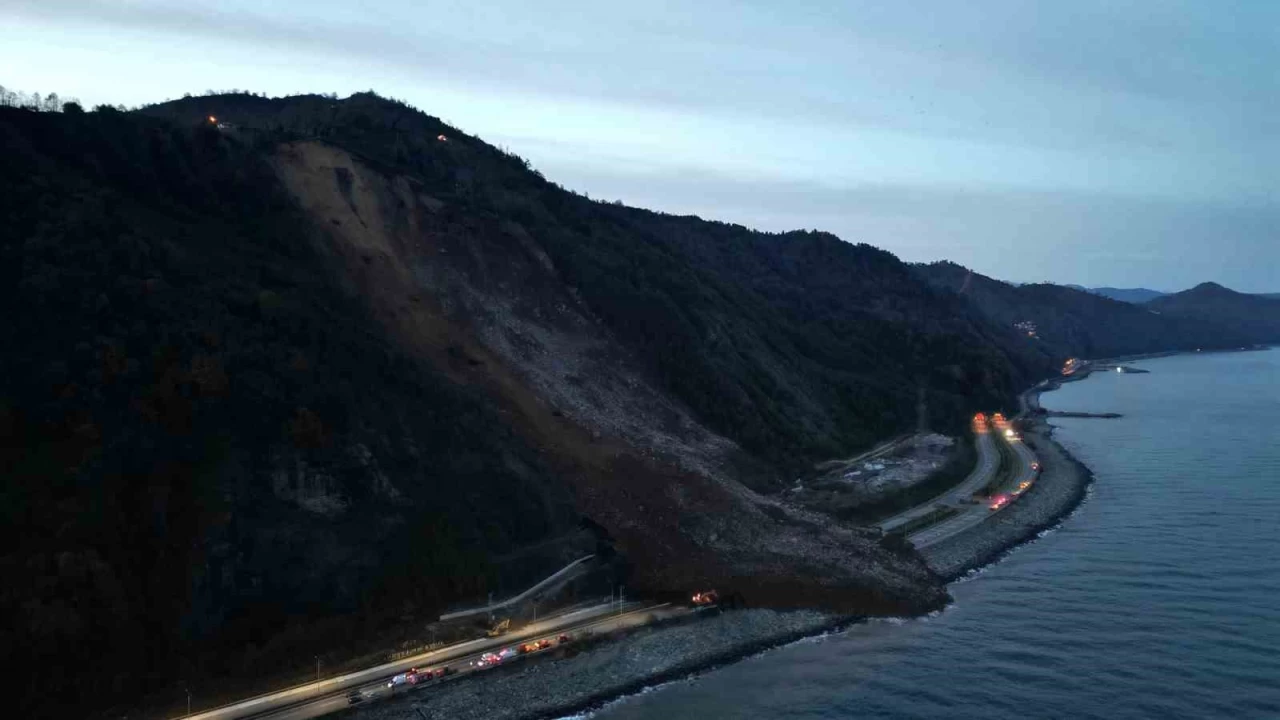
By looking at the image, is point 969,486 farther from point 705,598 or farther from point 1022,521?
point 705,598

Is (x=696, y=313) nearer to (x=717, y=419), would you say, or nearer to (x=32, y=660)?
(x=717, y=419)

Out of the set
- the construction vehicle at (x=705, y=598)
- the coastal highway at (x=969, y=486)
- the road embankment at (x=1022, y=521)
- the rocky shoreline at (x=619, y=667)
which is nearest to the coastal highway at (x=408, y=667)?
the rocky shoreline at (x=619, y=667)

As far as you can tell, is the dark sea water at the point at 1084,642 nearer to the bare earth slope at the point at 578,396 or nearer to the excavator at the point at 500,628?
the bare earth slope at the point at 578,396

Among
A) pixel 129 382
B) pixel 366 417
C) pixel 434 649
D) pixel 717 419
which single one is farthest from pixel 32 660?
pixel 717 419

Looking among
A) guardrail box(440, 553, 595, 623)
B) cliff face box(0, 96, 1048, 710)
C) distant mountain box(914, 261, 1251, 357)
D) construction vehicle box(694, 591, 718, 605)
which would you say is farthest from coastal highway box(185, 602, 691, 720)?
distant mountain box(914, 261, 1251, 357)

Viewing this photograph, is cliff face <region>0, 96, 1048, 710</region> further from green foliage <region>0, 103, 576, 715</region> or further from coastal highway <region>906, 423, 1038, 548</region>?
coastal highway <region>906, 423, 1038, 548</region>
